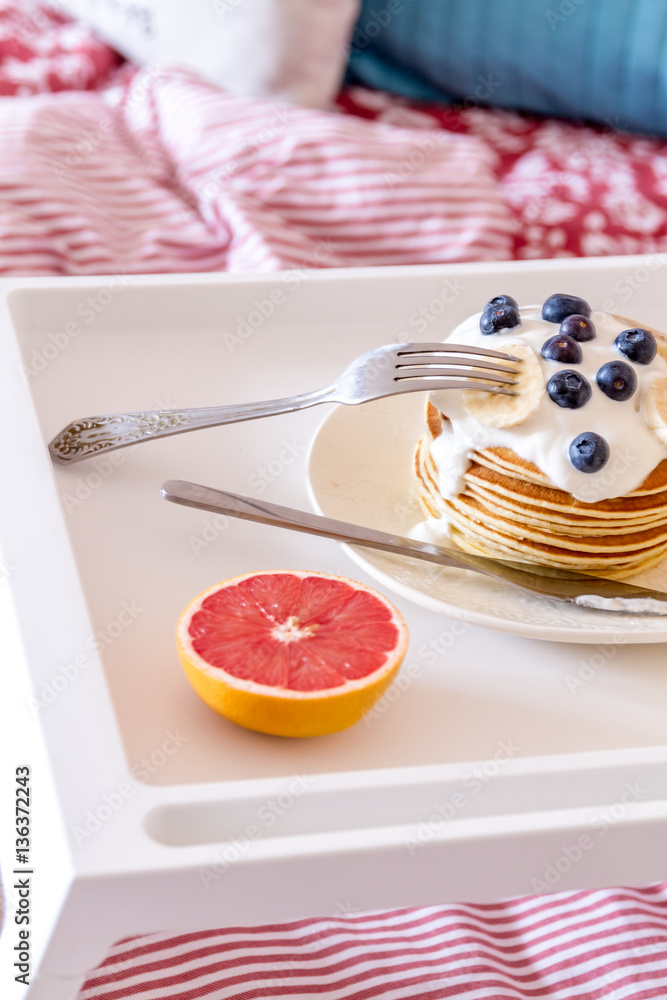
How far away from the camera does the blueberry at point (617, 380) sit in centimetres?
82

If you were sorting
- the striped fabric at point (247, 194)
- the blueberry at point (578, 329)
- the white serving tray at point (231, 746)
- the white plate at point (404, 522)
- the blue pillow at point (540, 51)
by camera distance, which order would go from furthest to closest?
the blue pillow at point (540, 51), the striped fabric at point (247, 194), the blueberry at point (578, 329), the white plate at point (404, 522), the white serving tray at point (231, 746)

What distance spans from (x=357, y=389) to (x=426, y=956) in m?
0.52

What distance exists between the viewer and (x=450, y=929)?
3.07 feet

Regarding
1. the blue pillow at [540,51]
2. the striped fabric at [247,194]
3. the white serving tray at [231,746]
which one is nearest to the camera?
the white serving tray at [231,746]

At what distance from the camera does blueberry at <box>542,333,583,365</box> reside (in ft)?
2.78

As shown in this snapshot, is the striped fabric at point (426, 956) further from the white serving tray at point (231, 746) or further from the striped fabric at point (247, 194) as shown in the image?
the striped fabric at point (247, 194)

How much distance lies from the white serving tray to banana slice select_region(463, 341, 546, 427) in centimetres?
17

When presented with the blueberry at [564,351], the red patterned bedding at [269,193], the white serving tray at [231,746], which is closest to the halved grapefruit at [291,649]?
the white serving tray at [231,746]

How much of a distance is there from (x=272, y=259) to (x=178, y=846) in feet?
3.56

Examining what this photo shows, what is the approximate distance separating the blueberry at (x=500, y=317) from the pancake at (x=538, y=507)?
1 cm

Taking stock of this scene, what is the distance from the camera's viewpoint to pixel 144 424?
95cm

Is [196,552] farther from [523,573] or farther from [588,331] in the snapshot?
[588,331]

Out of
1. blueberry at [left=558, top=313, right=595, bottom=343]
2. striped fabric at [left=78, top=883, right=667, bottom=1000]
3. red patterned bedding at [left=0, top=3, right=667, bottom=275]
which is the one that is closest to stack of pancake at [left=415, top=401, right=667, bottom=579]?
blueberry at [left=558, top=313, right=595, bottom=343]

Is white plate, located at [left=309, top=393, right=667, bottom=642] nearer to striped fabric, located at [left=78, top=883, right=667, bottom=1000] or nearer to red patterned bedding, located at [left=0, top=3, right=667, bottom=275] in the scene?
striped fabric, located at [left=78, top=883, right=667, bottom=1000]
